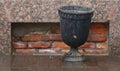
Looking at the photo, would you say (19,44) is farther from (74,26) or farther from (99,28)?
(99,28)

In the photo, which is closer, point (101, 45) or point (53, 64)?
point (53, 64)

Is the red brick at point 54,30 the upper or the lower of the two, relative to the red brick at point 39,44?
upper

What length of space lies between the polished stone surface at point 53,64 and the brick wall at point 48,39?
0.60ft

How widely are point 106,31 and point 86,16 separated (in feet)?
2.81

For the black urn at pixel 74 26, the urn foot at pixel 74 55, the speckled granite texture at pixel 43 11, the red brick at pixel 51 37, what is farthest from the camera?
the red brick at pixel 51 37

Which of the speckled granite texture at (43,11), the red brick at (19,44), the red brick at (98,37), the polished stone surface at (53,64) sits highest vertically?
the speckled granite texture at (43,11)

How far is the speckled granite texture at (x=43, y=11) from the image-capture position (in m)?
7.19

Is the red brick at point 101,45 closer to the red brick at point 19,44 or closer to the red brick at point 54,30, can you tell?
the red brick at point 54,30

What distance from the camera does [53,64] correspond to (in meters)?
6.93

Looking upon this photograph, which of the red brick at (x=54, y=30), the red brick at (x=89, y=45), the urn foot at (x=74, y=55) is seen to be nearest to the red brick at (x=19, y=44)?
the red brick at (x=54, y=30)

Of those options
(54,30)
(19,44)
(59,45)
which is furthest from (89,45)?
(19,44)

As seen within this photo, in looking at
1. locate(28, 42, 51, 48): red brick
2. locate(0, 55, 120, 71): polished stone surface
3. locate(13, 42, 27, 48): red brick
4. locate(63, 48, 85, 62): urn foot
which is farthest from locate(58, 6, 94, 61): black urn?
locate(13, 42, 27, 48): red brick

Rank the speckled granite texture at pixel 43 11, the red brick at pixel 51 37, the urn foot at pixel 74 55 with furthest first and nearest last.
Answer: the red brick at pixel 51 37 < the speckled granite texture at pixel 43 11 < the urn foot at pixel 74 55

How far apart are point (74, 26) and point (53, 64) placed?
0.68 meters
